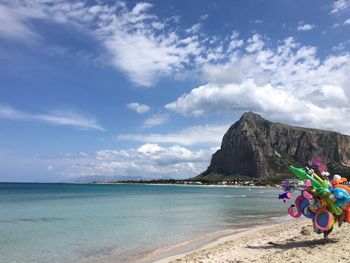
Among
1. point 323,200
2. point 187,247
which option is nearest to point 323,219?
point 323,200

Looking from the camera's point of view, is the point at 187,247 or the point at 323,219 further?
the point at 187,247

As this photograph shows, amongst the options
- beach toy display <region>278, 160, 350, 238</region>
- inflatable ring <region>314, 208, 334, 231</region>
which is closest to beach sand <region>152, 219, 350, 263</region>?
inflatable ring <region>314, 208, 334, 231</region>

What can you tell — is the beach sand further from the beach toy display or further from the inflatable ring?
the beach toy display

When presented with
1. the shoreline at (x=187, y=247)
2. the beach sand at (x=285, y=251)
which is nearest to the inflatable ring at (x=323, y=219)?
the beach sand at (x=285, y=251)

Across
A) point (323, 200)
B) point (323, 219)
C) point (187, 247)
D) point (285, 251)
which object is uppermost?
point (323, 200)

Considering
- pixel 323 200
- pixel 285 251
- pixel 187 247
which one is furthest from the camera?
pixel 187 247

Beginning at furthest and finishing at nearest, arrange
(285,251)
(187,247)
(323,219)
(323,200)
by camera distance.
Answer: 1. (187,247)
2. (323,200)
3. (323,219)
4. (285,251)

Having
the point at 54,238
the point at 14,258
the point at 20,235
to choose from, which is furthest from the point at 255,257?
the point at 20,235

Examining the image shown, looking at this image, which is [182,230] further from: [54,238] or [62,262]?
[62,262]

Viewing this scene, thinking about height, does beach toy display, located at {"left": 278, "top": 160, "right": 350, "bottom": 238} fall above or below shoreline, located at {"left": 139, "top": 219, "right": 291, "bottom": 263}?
above

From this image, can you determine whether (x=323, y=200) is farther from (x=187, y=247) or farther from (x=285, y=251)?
(x=187, y=247)

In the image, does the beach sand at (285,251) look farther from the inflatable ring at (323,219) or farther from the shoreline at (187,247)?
the inflatable ring at (323,219)

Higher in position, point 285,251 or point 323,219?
point 323,219

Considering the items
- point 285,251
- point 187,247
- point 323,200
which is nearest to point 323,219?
point 323,200
